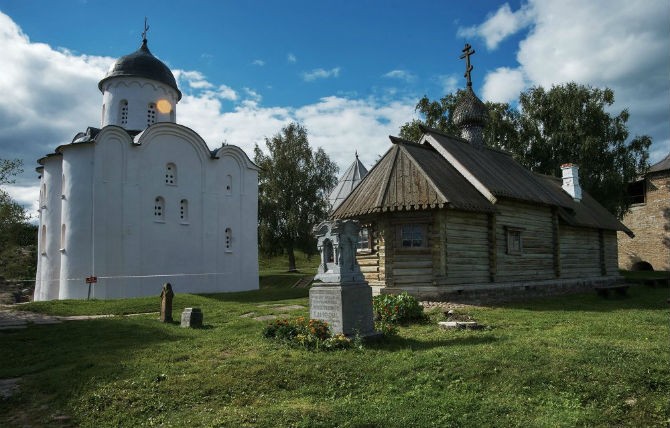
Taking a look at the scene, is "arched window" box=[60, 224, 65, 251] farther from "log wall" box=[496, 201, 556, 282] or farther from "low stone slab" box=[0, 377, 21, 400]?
"log wall" box=[496, 201, 556, 282]

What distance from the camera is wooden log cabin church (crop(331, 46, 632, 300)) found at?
584 inches

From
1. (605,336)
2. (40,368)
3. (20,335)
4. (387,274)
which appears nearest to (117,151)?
(20,335)

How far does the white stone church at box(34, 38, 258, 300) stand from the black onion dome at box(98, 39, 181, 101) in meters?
0.07

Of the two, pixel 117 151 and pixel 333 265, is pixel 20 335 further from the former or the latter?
pixel 117 151

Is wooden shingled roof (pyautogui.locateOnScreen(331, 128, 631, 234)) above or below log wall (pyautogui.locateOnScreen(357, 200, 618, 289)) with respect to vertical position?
above

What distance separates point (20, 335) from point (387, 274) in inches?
387

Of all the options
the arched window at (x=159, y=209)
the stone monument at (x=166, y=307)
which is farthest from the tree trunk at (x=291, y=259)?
the stone monument at (x=166, y=307)

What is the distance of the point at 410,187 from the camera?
602 inches

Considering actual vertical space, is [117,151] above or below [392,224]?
above

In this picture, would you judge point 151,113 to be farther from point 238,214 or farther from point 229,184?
point 238,214

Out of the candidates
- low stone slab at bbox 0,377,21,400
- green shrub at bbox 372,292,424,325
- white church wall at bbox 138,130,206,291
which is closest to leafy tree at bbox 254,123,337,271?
white church wall at bbox 138,130,206,291

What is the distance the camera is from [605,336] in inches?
371

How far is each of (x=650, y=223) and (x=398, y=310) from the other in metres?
30.5

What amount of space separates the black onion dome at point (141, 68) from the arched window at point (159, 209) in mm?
7745
